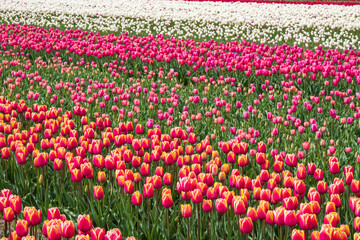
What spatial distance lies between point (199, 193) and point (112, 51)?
7.25m

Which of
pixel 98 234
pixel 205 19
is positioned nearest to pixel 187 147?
pixel 98 234

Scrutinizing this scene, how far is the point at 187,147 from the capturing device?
12.5 ft

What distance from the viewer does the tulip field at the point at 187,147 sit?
279 cm

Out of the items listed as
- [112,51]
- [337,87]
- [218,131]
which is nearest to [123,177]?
[218,131]

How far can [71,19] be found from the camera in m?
17.8

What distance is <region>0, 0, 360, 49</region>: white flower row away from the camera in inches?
534

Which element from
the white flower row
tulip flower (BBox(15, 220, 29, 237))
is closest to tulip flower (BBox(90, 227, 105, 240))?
tulip flower (BBox(15, 220, 29, 237))

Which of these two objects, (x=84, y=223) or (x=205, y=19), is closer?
(x=84, y=223)

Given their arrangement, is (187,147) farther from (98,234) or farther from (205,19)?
(205,19)

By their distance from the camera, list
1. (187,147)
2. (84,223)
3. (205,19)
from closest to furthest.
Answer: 1. (84,223)
2. (187,147)
3. (205,19)

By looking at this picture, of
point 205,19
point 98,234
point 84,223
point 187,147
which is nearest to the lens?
point 98,234

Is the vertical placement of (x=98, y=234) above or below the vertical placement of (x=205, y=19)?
below

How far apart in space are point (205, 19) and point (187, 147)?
44.5 feet

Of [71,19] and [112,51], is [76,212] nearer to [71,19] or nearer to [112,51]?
[112,51]
